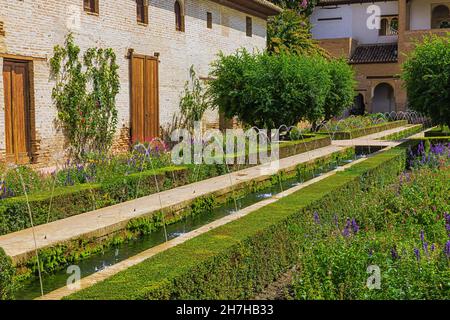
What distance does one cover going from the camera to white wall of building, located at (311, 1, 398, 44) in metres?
38.4

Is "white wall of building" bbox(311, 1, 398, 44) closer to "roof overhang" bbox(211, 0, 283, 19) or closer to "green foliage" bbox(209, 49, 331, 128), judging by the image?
"roof overhang" bbox(211, 0, 283, 19)

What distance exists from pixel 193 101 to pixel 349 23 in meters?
23.2

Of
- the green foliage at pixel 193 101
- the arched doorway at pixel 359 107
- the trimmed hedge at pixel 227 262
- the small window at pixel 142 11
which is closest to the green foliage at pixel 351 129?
the green foliage at pixel 193 101

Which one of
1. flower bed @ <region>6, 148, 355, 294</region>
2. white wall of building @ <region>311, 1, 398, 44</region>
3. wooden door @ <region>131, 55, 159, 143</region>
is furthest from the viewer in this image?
white wall of building @ <region>311, 1, 398, 44</region>

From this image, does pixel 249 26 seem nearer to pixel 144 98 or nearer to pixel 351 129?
pixel 351 129

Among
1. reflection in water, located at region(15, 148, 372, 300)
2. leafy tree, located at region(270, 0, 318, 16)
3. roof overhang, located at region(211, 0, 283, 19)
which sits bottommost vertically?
reflection in water, located at region(15, 148, 372, 300)

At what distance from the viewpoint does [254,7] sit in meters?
22.6

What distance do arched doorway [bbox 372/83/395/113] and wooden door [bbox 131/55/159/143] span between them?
24126 millimetres

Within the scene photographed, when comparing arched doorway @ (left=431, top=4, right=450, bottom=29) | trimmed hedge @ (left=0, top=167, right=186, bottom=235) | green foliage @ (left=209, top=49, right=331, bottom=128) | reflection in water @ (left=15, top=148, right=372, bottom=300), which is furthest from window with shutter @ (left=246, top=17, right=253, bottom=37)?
arched doorway @ (left=431, top=4, right=450, bottom=29)

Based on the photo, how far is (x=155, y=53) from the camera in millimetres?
16672

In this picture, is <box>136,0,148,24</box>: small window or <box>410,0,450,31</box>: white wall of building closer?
<box>136,0,148,24</box>: small window

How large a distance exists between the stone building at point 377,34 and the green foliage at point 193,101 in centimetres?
1874

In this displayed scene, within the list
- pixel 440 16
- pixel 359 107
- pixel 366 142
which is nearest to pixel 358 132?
pixel 366 142
